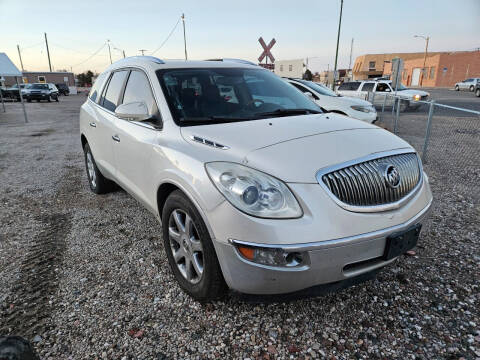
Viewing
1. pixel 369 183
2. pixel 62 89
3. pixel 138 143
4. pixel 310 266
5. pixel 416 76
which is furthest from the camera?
pixel 416 76

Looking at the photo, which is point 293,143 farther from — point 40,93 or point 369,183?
point 40,93

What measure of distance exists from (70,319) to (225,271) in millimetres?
1212

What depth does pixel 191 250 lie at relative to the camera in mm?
2316

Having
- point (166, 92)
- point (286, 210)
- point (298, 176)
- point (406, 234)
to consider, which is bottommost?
point (406, 234)

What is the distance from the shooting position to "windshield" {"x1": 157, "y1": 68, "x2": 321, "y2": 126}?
9.09ft

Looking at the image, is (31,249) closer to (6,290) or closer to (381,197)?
(6,290)

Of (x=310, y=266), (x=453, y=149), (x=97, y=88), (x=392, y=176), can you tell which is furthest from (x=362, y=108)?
(x=310, y=266)

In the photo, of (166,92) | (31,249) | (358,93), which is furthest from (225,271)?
(358,93)

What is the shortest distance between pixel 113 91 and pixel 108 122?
0.40 metres

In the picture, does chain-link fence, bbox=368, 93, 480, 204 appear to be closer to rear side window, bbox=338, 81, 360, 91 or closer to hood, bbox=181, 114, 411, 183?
hood, bbox=181, 114, 411, 183

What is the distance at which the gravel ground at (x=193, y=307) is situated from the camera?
6.87 feet

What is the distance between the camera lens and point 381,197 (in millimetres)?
2072

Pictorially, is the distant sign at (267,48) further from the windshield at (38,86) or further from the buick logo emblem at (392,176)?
the windshield at (38,86)

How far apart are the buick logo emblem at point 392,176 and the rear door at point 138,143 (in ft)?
5.49
